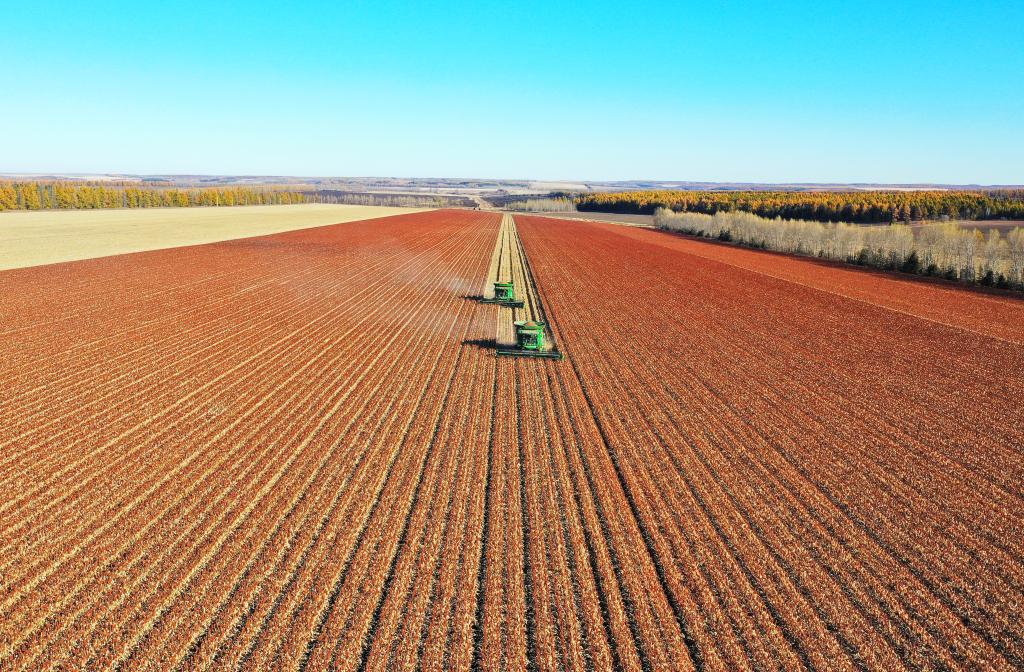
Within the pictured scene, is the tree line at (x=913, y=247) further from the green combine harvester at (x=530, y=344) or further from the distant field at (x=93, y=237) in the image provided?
the distant field at (x=93, y=237)

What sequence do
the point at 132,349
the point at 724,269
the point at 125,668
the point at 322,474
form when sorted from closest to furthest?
the point at 125,668, the point at 322,474, the point at 132,349, the point at 724,269

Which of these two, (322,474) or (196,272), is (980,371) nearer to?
(322,474)

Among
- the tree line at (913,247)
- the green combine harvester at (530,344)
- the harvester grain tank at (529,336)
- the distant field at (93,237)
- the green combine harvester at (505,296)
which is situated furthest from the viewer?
the distant field at (93,237)

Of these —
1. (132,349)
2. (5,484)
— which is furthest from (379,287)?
(5,484)

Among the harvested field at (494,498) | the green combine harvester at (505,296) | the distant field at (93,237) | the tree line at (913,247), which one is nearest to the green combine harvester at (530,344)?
the harvested field at (494,498)

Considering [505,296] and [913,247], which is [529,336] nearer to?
[505,296]
